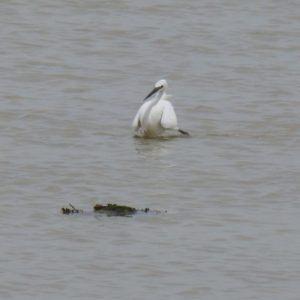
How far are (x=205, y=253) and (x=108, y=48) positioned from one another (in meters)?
10.9

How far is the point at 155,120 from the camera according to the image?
17219 mm

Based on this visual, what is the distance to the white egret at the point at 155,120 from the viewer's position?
1700cm

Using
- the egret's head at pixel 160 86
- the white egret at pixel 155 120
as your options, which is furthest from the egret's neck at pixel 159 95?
the white egret at pixel 155 120

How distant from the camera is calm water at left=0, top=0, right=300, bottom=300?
1130 cm

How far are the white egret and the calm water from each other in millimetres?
161

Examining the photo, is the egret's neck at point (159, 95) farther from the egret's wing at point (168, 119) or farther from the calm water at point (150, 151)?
the egret's wing at point (168, 119)

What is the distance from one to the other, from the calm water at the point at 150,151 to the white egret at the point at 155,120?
16 centimetres

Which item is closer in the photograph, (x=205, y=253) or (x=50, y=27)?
(x=205, y=253)

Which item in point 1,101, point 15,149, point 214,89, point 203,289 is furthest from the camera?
point 214,89

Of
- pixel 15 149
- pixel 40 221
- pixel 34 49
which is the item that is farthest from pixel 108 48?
pixel 40 221

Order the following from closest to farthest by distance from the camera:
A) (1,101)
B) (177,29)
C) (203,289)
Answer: (203,289) < (1,101) < (177,29)

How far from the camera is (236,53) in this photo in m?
22.3

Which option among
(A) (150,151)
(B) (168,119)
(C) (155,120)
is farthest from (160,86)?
(A) (150,151)

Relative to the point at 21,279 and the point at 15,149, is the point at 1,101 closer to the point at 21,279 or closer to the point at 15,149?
the point at 15,149
